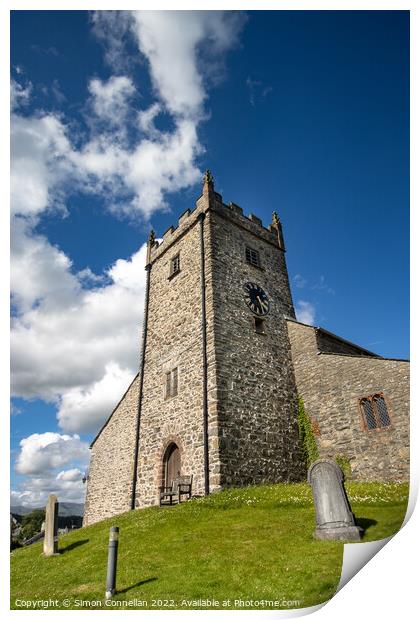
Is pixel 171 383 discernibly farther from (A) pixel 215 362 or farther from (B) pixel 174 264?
(B) pixel 174 264

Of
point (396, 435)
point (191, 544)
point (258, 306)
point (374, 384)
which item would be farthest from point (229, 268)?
point (191, 544)

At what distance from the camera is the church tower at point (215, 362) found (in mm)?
13789

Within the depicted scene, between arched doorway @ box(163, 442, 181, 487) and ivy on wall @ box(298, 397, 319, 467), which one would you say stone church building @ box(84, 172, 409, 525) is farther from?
ivy on wall @ box(298, 397, 319, 467)

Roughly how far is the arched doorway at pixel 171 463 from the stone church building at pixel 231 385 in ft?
0.13

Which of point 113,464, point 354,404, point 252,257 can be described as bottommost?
point 113,464

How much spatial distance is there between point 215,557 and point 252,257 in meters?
14.9

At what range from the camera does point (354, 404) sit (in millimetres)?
14594

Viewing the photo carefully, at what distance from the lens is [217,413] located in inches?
530

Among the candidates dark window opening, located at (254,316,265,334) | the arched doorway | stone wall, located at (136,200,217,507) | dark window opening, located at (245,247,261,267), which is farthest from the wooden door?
dark window opening, located at (245,247,261,267)

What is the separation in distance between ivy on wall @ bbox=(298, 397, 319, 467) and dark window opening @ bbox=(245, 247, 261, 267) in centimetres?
722

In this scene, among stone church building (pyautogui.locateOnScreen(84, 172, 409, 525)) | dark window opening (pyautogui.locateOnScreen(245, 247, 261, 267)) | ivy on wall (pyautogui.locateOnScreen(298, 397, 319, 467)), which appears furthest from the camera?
dark window opening (pyautogui.locateOnScreen(245, 247, 261, 267))

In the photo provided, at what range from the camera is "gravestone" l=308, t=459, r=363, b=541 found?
7.07m

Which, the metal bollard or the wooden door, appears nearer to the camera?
the metal bollard

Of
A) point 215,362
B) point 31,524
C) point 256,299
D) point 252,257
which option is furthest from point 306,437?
point 31,524
